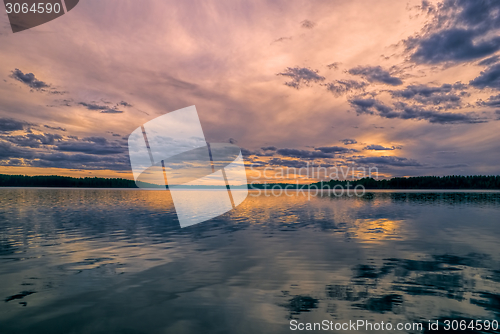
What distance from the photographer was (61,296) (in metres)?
11.1

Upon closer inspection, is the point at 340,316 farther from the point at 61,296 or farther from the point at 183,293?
the point at 61,296

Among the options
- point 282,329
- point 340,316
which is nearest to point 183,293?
point 282,329

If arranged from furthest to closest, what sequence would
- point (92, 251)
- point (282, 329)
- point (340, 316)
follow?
point (92, 251), point (340, 316), point (282, 329)

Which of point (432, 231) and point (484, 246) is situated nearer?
point (484, 246)

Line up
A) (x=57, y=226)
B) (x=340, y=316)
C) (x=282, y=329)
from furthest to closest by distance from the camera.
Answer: (x=57, y=226) < (x=340, y=316) < (x=282, y=329)

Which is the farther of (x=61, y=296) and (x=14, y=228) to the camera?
(x=14, y=228)

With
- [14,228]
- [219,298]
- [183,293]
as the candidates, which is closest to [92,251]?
[183,293]

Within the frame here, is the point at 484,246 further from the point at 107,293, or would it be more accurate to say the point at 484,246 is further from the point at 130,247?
the point at 130,247

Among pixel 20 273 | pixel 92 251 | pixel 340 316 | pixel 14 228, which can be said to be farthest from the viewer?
pixel 14 228

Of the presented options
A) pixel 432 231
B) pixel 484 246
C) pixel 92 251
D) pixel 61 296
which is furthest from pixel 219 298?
pixel 432 231

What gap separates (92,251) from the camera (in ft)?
62.3

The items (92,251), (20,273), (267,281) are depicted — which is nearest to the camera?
(267,281)

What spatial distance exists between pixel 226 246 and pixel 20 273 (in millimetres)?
12521

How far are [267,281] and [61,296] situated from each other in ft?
29.8
